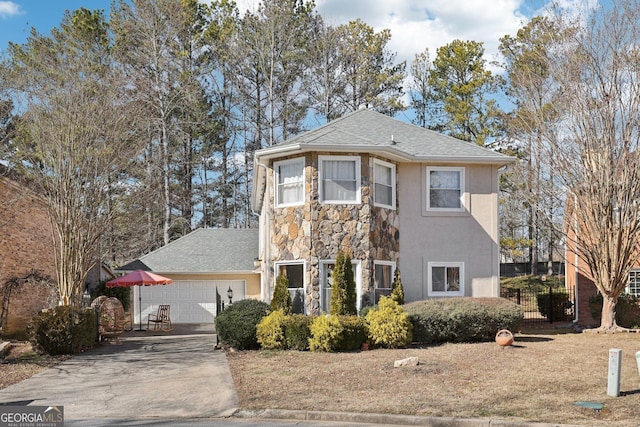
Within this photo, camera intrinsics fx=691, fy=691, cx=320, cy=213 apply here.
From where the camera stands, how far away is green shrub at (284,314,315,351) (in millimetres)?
17906

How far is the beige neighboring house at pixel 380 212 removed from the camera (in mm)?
19781

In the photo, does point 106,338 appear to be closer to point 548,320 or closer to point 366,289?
point 366,289

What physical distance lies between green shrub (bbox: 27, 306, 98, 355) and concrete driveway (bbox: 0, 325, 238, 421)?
0.48 m

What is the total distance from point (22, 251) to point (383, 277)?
12.3 meters

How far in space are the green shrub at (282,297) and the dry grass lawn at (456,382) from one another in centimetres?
175

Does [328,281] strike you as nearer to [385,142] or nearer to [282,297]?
[282,297]

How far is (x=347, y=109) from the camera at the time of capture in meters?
40.4

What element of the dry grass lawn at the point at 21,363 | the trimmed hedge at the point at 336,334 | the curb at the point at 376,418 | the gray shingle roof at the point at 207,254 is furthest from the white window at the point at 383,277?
the gray shingle roof at the point at 207,254

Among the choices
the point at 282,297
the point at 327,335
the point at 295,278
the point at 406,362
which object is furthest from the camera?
the point at 295,278

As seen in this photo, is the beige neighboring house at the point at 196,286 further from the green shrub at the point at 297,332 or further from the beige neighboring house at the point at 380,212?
the green shrub at the point at 297,332


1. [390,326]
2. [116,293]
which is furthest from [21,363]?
[116,293]

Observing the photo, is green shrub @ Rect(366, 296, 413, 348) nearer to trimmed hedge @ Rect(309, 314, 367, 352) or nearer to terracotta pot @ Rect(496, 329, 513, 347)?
trimmed hedge @ Rect(309, 314, 367, 352)

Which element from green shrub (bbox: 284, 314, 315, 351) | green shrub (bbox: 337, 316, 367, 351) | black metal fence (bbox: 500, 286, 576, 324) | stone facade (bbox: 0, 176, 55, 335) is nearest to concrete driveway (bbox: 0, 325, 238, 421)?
green shrub (bbox: 284, 314, 315, 351)

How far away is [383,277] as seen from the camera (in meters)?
20.7
